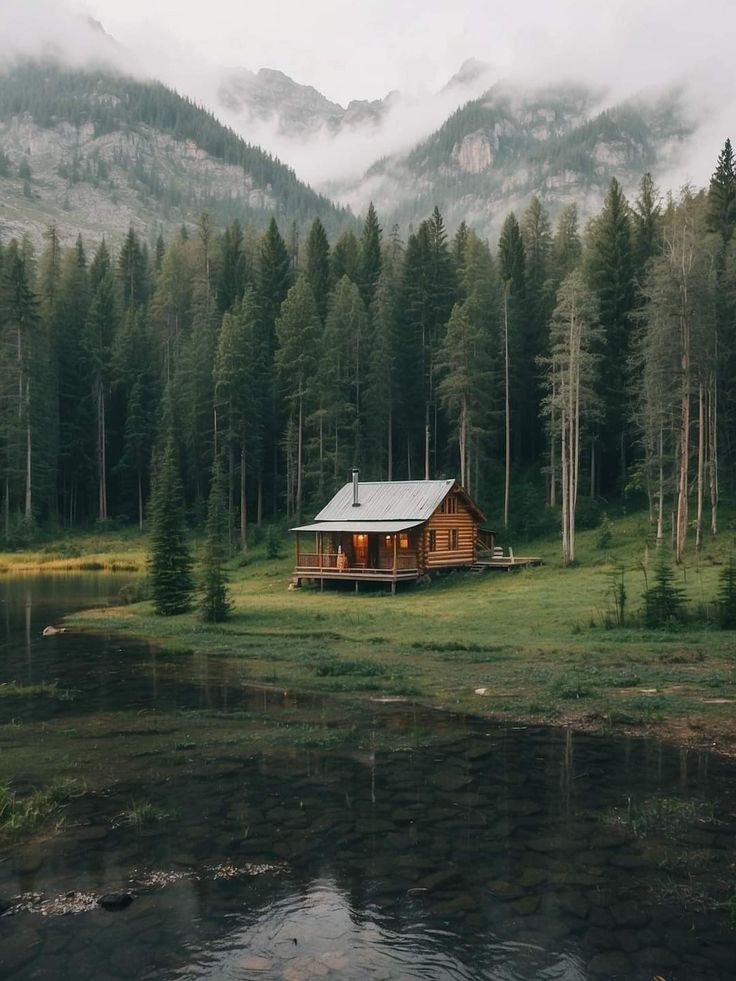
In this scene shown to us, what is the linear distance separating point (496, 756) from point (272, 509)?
5727 centimetres

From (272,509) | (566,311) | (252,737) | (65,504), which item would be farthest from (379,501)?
(65,504)

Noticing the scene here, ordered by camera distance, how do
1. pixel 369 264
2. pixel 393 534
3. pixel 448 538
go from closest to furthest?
pixel 393 534, pixel 448 538, pixel 369 264

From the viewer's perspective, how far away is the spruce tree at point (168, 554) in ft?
113

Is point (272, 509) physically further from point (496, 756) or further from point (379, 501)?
point (496, 756)

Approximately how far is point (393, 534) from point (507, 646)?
17.3 meters

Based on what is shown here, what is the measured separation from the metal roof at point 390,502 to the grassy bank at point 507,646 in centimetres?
443

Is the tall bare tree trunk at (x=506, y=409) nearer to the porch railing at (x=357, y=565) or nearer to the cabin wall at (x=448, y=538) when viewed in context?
the cabin wall at (x=448, y=538)

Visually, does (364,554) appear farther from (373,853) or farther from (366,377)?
(373,853)

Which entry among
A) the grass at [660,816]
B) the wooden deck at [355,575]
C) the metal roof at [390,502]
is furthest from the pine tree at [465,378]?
the grass at [660,816]

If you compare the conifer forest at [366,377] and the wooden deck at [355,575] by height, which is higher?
the conifer forest at [366,377]

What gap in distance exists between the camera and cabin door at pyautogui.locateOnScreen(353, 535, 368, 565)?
43.2 metres

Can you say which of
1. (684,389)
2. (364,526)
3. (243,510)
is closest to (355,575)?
(364,526)

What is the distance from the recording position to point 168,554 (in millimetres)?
34938

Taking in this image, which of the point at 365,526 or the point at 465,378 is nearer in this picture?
the point at 365,526
